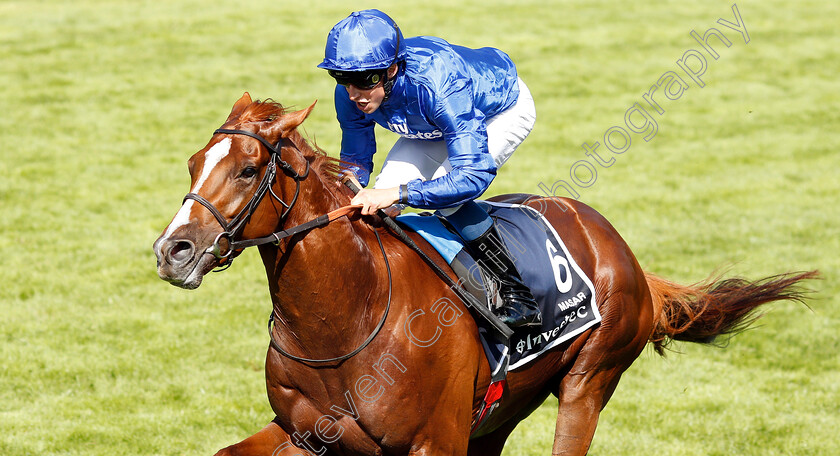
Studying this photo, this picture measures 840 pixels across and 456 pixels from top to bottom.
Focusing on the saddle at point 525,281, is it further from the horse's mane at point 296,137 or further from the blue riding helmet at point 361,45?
the blue riding helmet at point 361,45

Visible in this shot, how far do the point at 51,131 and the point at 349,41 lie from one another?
9.50m

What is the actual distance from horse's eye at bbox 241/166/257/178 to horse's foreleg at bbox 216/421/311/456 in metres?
1.07

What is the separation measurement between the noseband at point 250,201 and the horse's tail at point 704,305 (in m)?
2.35

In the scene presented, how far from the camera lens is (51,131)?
1146cm

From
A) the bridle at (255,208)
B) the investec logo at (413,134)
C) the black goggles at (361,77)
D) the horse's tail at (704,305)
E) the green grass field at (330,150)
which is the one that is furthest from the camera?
the green grass field at (330,150)

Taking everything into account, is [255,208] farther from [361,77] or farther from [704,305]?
[704,305]

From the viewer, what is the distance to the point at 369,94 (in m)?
3.29

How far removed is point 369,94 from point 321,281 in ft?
2.41

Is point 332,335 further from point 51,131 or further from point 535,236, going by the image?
point 51,131

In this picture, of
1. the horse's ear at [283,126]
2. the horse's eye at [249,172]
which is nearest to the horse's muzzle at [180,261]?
the horse's eye at [249,172]

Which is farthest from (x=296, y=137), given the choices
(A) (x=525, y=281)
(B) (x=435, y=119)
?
(A) (x=525, y=281)

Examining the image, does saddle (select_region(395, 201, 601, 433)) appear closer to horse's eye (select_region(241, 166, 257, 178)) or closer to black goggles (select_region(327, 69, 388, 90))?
black goggles (select_region(327, 69, 388, 90))

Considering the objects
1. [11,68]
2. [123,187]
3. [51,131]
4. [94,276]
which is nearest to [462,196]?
[94,276]

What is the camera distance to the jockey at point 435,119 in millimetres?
3213
